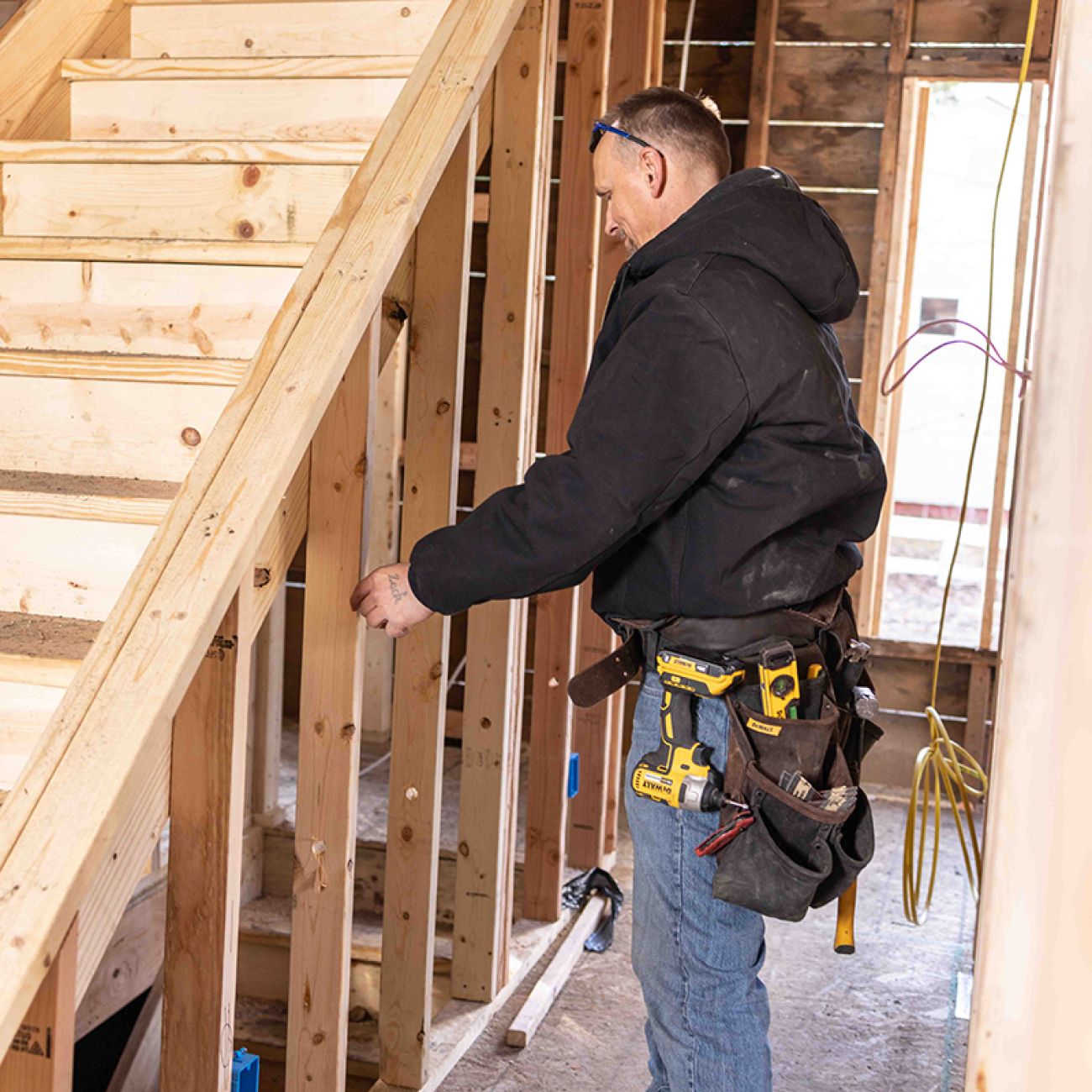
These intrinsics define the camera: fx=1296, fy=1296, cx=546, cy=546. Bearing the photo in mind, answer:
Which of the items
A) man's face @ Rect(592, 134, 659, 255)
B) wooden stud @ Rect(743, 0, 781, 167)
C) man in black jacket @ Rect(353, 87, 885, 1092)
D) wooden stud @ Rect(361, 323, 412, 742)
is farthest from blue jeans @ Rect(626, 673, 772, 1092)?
wooden stud @ Rect(743, 0, 781, 167)

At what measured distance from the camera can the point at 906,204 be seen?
Result: 187 inches

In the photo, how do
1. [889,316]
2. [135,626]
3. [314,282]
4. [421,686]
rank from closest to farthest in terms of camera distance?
[135,626] → [314,282] → [421,686] → [889,316]

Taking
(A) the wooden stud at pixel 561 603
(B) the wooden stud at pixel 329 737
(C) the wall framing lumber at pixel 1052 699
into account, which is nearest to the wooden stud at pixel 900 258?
(A) the wooden stud at pixel 561 603

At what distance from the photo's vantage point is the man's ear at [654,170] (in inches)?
76.2

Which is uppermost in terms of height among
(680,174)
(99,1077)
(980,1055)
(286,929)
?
(680,174)

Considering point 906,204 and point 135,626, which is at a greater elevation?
point 906,204

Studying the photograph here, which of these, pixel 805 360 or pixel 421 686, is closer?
pixel 805 360

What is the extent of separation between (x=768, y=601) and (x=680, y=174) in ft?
2.15

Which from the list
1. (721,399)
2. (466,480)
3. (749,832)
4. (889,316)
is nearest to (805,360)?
(721,399)

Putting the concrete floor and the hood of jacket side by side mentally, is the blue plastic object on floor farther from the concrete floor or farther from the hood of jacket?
the hood of jacket

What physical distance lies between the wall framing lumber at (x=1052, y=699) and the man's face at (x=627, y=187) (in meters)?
1.43

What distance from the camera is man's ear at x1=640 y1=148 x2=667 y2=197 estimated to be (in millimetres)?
1935

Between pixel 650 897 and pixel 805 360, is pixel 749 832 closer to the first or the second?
pixel 650 897

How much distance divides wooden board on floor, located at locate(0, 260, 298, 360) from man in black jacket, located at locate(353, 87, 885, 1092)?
56cm
